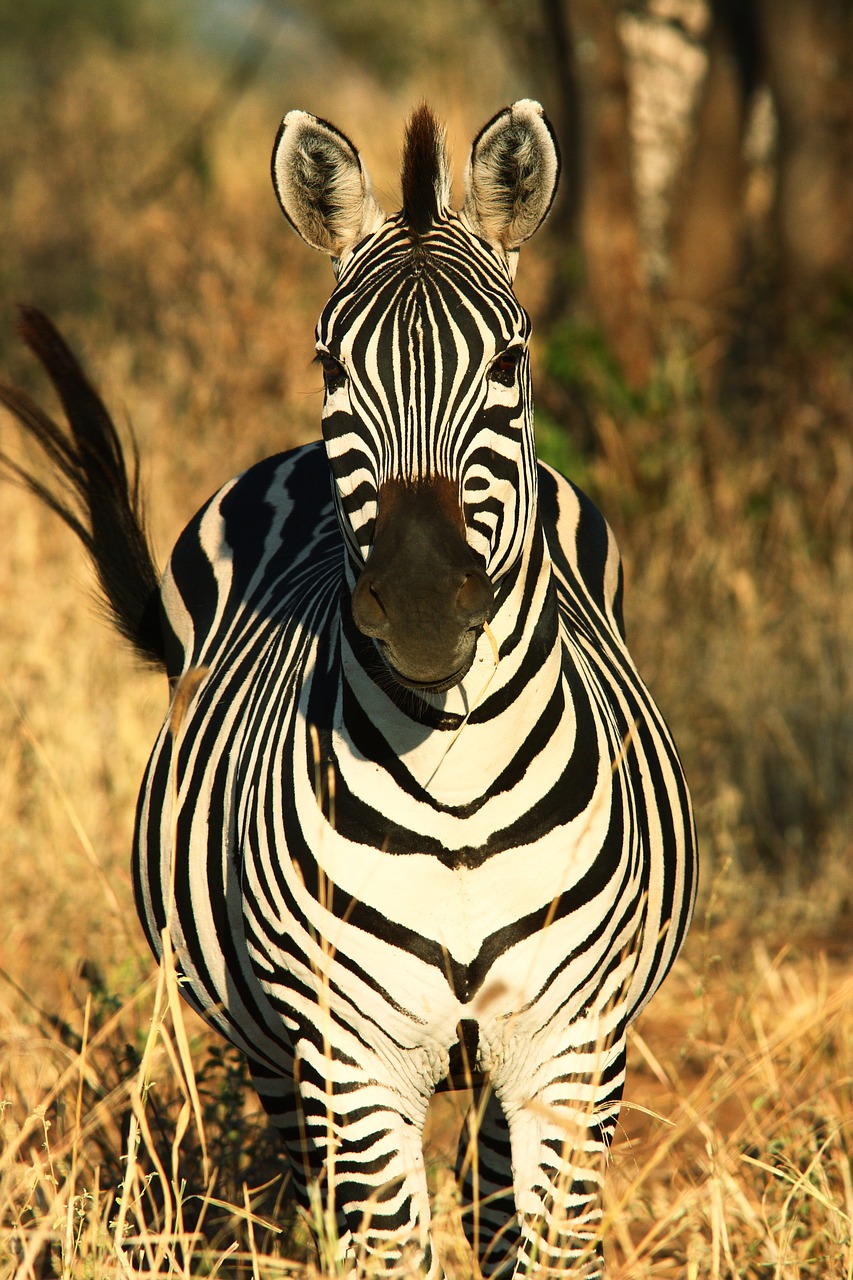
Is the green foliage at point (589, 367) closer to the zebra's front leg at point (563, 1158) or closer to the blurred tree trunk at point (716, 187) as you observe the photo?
the blurred tree trunk at point (716, 187)

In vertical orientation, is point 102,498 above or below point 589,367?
below

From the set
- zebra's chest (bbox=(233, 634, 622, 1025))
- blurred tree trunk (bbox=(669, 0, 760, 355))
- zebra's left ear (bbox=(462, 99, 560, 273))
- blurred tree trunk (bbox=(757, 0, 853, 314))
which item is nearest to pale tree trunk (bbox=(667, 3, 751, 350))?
blurred tree trunk (bbox=(669, 0, 760, 355))

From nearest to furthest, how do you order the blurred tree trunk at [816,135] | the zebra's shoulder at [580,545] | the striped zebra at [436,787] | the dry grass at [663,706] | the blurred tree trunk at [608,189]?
1. the striped zebra at [436,787]
2. the dry grass at [663,706]
3. the zebra's shoulder at [580,545]
4. the blurred tree trunk at [608,189]
5. the blurred tree trunk at [816,135]

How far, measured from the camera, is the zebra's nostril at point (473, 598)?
78.5 inches

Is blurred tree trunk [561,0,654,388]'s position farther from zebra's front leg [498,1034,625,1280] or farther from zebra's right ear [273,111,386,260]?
zebra's front leg [498,1034,625,1280]

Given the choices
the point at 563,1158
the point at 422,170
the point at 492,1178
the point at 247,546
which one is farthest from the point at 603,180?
Answer: the point at 563,1158

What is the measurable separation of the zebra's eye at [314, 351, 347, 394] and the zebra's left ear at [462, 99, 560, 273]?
0.35 m

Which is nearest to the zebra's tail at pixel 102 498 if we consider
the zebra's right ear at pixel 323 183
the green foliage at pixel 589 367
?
the zebra's right ear at pixel 323 183

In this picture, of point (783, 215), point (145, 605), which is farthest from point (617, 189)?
point (145, 605)

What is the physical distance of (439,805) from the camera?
224cm

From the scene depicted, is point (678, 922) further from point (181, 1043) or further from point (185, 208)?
point (185, 208)

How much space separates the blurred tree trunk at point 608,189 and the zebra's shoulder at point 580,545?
4267mm

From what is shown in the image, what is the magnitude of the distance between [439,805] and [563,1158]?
0.61 metres

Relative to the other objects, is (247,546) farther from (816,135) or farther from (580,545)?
(816,135)
